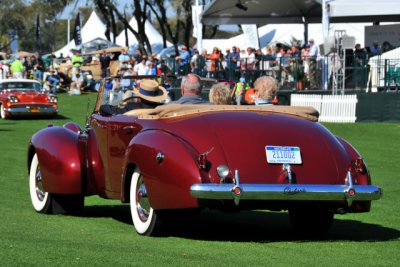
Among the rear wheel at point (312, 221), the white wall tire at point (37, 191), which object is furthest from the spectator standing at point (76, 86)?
the rear wheel at point (312, 221)

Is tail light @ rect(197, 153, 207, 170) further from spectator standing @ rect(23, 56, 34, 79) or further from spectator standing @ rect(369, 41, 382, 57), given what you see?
spectator standing @ rect(23, 56, 34, 79)

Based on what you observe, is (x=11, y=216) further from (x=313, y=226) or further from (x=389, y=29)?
(x=389, y=29)

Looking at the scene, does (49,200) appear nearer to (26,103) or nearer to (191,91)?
(191,91)

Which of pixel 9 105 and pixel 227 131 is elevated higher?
pixel 227 131

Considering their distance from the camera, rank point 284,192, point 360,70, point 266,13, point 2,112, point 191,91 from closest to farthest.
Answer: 1. point 284,192
2. point 191,91
3. point 360,70
4. point 2,112
5. point 266,13

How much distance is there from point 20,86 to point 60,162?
2524cm

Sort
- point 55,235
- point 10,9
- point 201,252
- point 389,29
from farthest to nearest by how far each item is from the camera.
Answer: point 10,9 → point 389,29 → point 55,235 → point 201,252

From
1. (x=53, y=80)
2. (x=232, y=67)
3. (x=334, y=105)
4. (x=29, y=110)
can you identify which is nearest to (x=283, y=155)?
(x=334, y=105)

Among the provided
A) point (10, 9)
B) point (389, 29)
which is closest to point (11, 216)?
point (389, 29)

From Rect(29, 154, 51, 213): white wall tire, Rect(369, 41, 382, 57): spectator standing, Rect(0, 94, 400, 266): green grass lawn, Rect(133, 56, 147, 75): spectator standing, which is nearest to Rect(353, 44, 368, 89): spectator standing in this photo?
Rect(369, 41, 382, 57): spectator standing

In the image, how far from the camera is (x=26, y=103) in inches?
1298

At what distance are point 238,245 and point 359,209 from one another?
1.16 metres

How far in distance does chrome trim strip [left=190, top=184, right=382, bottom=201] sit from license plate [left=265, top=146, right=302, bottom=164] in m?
0.26

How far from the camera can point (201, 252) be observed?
769 cm
